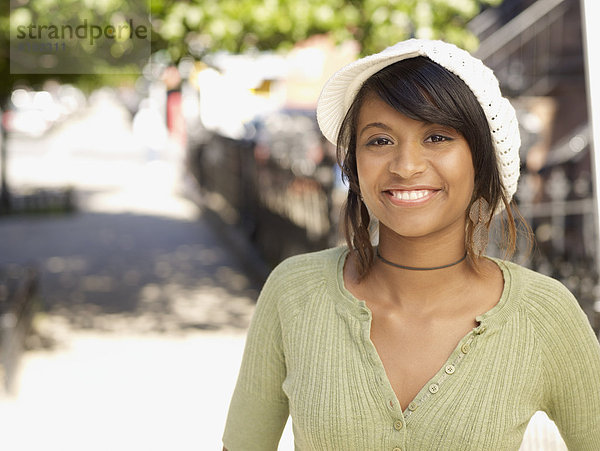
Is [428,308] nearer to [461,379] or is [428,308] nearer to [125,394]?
[461,379]

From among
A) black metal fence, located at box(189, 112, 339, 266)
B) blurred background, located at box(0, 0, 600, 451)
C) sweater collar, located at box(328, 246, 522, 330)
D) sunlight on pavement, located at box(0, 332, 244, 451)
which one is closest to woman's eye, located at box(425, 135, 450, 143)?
sweater collar, located at box(328, 246, 522, 330)

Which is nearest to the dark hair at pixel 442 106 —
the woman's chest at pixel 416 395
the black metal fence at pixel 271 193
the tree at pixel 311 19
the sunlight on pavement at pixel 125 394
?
the woman's chest at pixel 416 395

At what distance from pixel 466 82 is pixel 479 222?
1.24ft

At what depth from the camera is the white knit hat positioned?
5.94 ft

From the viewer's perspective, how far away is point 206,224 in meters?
14.9

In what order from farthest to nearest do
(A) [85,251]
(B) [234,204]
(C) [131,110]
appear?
(C) [131,110] → (B) [234,204] → (A) [85,251]

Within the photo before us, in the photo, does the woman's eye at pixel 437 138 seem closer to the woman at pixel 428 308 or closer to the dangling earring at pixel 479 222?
the woman at pixel 428 308

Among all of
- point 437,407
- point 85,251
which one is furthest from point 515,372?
point 85,251

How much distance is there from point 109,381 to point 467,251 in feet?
16.1

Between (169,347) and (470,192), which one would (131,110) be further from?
(470,192)

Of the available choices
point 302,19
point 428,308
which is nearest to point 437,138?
point 428,308

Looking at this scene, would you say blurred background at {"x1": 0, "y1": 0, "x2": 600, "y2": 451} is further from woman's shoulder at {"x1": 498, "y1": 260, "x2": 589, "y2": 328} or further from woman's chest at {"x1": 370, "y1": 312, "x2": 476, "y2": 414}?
woman's chest at {"x1": 370, "y1": 312, "x2": 476, "y2": 414}

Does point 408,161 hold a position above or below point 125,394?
above

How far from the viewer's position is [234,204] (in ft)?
44.3
